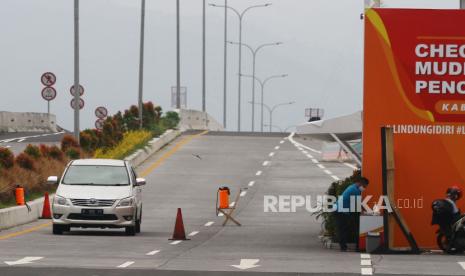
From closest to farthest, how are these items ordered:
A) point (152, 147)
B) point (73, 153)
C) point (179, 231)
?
point (179, 231)
point (73, 153)
point (152, 147)

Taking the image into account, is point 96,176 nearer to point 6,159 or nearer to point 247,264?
point 6,159

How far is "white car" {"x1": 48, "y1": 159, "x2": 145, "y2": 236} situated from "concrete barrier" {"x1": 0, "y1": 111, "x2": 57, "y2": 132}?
1915 inches

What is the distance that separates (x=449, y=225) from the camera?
25688 mm

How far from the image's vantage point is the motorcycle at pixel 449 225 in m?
25.5

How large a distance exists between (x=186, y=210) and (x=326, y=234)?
42.0 feet

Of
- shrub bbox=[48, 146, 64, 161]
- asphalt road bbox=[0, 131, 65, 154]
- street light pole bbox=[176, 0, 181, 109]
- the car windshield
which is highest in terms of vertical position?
street light pole bbox=[176, 0, 181, 109]

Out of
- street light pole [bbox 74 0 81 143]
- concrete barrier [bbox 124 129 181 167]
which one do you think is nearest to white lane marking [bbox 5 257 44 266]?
street light pole [bbox 74 0 81 143]

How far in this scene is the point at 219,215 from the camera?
1565 inches

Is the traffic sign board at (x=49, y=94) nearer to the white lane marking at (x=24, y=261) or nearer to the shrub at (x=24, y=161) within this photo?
the shrub at (x=24, y=161)

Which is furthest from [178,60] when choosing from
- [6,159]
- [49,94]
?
[6,159]

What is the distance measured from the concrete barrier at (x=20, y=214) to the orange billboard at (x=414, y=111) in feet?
33.1

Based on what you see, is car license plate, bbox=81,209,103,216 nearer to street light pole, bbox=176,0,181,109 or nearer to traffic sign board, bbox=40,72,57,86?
traffic sign board, bbox=40,72,57,86

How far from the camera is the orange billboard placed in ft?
87.2

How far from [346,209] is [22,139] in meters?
44.5
